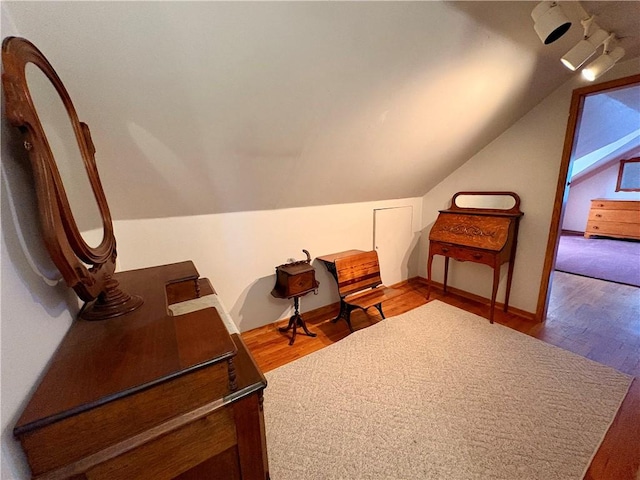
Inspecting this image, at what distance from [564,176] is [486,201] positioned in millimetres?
657

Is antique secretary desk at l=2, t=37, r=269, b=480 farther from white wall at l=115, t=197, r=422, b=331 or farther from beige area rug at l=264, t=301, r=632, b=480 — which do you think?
white wall at l=115, t=197, r=422, b=331

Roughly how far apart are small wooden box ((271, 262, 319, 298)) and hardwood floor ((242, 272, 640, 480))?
1.41 ft

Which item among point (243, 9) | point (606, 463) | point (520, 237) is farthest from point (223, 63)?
point (520, 237)

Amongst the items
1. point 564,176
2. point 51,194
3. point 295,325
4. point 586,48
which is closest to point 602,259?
point 564,176

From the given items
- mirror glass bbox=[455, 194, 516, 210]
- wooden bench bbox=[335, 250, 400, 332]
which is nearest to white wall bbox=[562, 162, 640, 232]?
mirror glass bbox=[455, 194, 516, 210]

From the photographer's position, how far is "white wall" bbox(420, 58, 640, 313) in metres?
2.23

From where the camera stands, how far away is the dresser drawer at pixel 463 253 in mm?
2404

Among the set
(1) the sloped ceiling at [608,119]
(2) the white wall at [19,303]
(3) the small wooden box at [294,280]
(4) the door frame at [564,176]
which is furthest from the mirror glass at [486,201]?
(2) the white wall at [19,303]

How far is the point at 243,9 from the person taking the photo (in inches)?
39.0

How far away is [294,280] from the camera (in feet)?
7.30

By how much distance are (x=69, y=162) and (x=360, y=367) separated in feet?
6.48

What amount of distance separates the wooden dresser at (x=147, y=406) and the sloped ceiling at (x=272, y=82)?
93 centimetres

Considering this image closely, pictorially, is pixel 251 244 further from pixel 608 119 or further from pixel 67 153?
pixel 608 119

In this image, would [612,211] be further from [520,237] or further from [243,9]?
[243,9]
